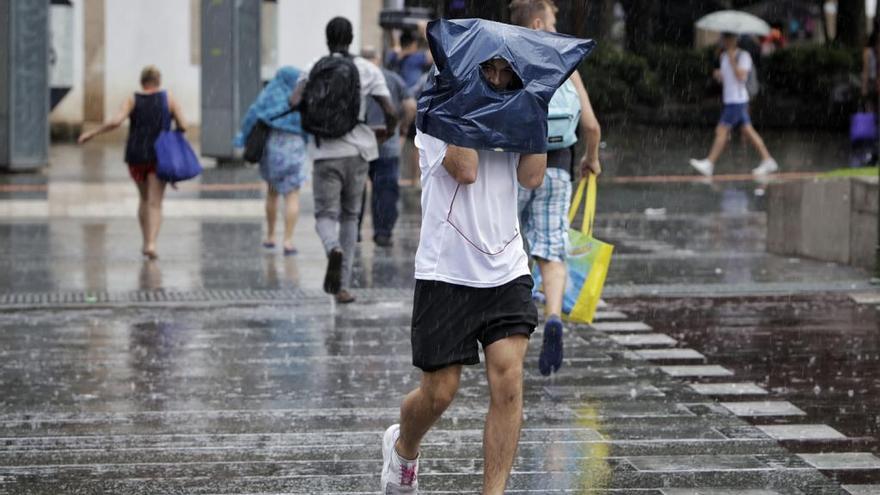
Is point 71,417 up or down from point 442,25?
down

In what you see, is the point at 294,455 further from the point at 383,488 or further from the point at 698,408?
the point at 698,408

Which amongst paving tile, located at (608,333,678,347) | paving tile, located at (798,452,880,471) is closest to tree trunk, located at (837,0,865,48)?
paving tile, located at (608,333,678,347)

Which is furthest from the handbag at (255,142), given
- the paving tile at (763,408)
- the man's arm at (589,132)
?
the paving tile at (763,408)

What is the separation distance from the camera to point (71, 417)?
744 centimetres

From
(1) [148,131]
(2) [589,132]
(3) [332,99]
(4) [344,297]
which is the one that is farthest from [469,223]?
(1) [148,131]

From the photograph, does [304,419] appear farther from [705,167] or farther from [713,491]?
[705,167]

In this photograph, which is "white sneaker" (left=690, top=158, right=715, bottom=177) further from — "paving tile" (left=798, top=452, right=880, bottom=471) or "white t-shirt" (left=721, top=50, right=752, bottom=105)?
"paving tile" (left=798, top=452, right=880, bottom=471)

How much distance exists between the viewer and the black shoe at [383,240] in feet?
45.8

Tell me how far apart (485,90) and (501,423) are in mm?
1067

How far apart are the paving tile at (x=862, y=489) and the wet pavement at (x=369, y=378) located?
16mm

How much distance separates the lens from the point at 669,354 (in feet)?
29.9

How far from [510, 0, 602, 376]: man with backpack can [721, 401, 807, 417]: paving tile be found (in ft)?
3.33

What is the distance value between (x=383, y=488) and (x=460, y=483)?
50cm

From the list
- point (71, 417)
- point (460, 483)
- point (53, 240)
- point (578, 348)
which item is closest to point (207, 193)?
point (53, 240)
